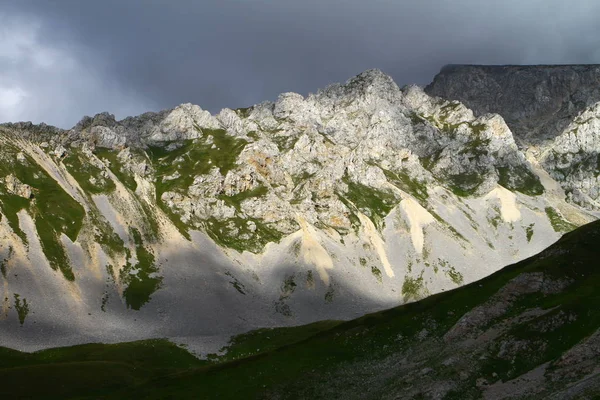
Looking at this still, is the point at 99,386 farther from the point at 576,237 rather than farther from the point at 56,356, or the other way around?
the point at 576,237

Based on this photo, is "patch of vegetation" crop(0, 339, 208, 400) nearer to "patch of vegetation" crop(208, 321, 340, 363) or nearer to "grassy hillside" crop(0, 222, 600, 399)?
"grassy hillside" crop(0, 222, 600, 399)

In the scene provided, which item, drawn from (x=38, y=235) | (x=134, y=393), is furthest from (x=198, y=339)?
(x=134, y=393)

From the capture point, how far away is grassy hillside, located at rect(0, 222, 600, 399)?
137ft

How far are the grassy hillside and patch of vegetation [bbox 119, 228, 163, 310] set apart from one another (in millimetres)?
74460

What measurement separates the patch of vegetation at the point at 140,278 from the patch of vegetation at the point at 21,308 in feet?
104

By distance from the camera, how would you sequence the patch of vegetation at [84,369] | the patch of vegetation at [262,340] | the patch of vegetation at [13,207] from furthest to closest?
the patch of vegetation at [13,207], the patch of vegetation at [262,340], the patch of vegetation at [84,369]

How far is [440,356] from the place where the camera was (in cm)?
5028

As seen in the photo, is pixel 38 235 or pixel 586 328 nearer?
pixel 586 328

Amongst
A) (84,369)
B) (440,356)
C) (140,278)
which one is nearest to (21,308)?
(140,278)

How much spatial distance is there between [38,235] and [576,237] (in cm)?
15881

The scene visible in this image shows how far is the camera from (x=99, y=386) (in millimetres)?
77938

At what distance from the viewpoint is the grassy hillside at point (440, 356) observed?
4188 cm

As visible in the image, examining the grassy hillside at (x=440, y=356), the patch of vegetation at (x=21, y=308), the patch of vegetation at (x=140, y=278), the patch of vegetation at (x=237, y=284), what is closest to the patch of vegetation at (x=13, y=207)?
the patch of vegetation at (x=21, y=308)

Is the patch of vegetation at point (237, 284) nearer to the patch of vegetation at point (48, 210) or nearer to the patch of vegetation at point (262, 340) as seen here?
the patch of vegetation at point (262, 340)
